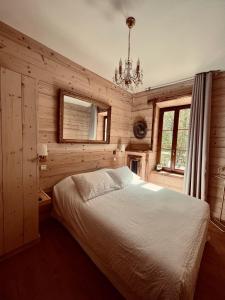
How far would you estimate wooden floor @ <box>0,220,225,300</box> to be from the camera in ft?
4.30

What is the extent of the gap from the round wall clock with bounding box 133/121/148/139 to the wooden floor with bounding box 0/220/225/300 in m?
2.41

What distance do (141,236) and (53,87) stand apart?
2.27 meters

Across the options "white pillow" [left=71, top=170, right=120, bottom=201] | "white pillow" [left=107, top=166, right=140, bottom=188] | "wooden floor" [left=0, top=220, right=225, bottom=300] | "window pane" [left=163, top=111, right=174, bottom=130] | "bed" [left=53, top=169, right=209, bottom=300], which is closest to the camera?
"bed" [left=53, top=169, right=209, bottom=300]

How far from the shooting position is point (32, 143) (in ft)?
5.69

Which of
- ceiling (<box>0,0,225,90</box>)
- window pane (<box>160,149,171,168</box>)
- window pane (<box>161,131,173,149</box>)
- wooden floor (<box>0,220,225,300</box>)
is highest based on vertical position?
ceiling (<box>0,0,225,90</box>)

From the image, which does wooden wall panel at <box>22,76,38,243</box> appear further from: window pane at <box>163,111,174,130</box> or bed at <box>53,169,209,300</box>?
window pane at <box>163,111,174,130</box>

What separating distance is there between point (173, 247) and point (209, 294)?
0.75 metres

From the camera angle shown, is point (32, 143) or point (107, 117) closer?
point (32, 143)

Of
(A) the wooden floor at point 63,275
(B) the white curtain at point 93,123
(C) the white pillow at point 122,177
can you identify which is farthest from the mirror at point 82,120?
(A) the wooden floor at point 63,275

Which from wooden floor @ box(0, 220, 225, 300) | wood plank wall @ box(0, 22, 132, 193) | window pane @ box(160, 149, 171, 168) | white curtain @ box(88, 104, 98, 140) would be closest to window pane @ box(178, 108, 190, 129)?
window pane @ box(160, 149, 171, 168)

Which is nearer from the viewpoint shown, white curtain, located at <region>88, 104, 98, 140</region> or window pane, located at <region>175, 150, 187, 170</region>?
white curtain, located at <region>88, 104, 98, 140</region>

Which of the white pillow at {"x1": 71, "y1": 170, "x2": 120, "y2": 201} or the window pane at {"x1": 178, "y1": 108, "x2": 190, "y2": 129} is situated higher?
the window pane at {"x1": 178, "y1": 108, "x2": 190, "y2": 129}

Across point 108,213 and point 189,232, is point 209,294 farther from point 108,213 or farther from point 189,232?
Answer: point 108,213

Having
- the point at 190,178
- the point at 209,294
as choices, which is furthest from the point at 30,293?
the point at 190,178
